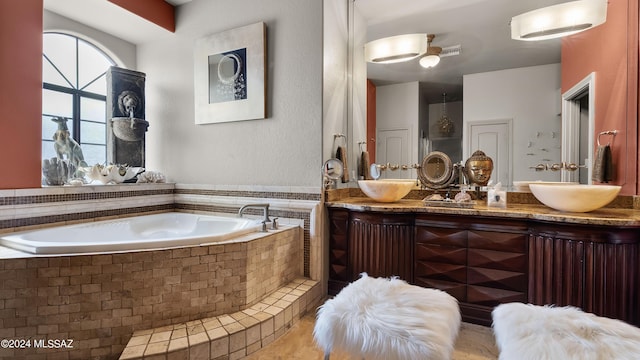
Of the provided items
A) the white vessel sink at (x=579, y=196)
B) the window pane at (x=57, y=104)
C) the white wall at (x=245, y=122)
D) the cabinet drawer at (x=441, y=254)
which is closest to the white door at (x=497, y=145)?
the white vessel sink at (x=579, y=196)

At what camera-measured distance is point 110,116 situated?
2.97 metres

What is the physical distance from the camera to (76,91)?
115 inches

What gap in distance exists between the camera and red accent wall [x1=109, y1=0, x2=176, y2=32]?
8.67 ft

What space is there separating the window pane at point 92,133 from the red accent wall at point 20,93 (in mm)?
1028

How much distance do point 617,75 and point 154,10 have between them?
3.80 metres

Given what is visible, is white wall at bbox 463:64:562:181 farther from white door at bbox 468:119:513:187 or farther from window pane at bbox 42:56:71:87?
window pane at bbox 42:56:71:87

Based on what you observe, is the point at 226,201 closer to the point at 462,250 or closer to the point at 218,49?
the point at 218,49

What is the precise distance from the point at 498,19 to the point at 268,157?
2130mm

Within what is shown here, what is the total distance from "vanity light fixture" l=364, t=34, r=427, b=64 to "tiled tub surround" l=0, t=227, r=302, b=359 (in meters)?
1.97

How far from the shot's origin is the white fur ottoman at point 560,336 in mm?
864

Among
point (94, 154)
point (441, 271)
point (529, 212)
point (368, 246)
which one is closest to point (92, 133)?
point (94, 154)

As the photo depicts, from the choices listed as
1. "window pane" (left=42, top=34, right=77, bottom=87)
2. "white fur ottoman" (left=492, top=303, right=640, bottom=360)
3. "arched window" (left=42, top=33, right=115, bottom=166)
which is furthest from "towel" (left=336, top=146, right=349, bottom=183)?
"window pane" (left=42, top=34, right=77, bottom=87)

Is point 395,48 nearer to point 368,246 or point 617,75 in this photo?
point 617,75

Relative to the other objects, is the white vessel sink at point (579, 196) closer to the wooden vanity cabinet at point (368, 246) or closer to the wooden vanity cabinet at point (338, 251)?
the wooden vanity cabinet at point (368, 246)
